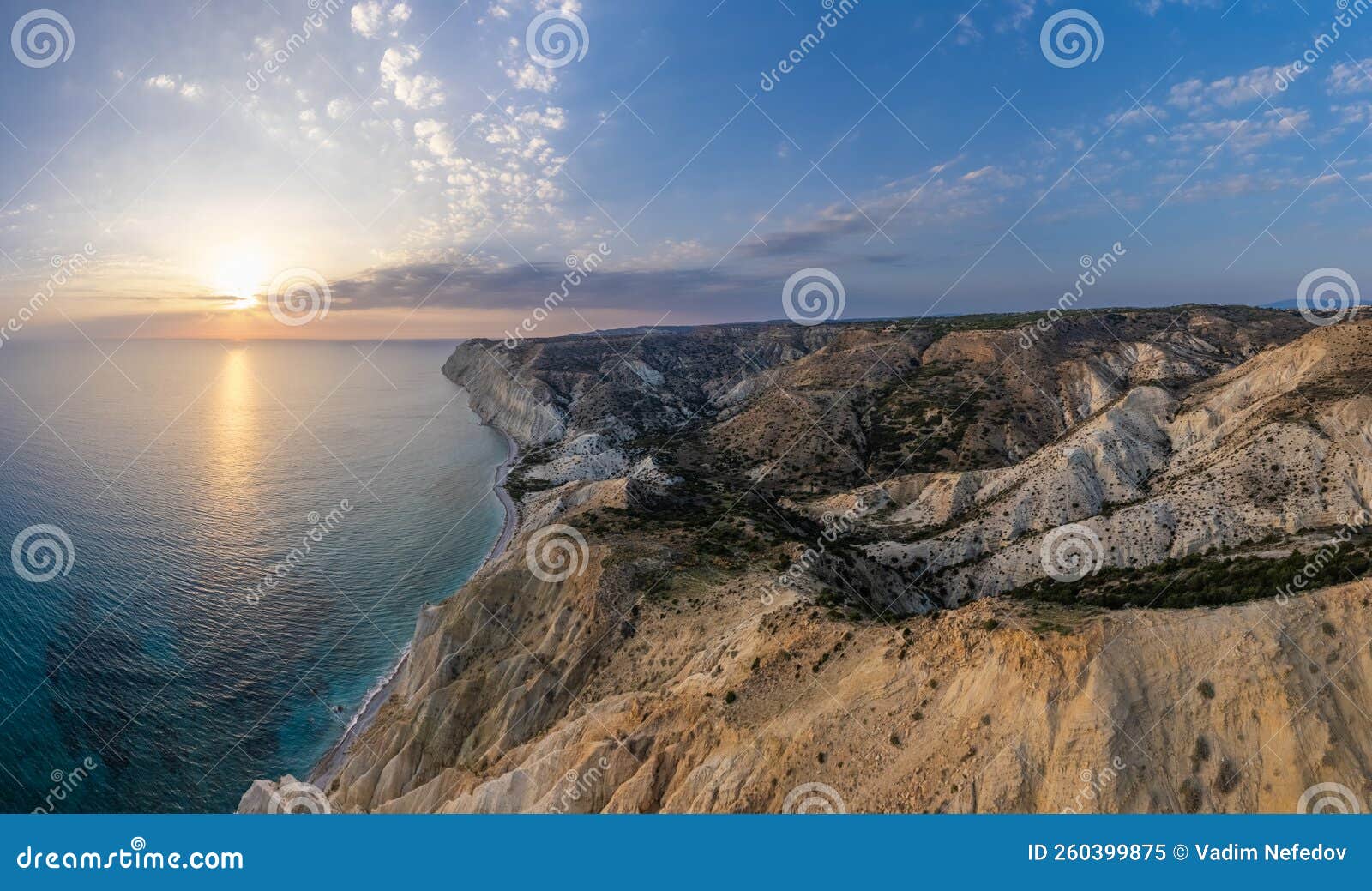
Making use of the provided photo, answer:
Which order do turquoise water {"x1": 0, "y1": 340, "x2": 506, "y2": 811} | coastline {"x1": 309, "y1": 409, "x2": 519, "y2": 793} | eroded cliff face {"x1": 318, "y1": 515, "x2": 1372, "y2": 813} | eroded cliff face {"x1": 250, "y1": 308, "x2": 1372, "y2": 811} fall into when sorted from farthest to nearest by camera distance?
turquoise water {"x1": 0, "y1": 340, "x2": 506, "y2": 811} → coastline {"x1": 309, "y1": 409, "x2": 519, "y2": 793} → eroded cliff face {"x1": 250, "y1": 308, "x2": 1372, "y2": 811} → eroded cliff face {"x1": 318, "y1": 515, "x2": 1372, "y2": 813}

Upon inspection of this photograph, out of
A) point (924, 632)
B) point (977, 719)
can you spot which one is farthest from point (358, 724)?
point (977, 719)

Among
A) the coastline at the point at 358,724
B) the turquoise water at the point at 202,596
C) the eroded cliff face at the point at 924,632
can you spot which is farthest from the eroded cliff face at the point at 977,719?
the turquoise water at the point at 202,596

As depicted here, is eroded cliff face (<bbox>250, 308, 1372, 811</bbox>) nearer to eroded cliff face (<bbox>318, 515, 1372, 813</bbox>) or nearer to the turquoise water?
eroded cliff face (<bbox>318, 515, 1372, 813</bbox>)

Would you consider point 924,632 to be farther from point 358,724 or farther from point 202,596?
point 202,596

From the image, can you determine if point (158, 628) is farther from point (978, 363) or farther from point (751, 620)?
point (978, 363)

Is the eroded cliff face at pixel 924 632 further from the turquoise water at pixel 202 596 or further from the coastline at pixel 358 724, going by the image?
the turquoise water at pixel 202 596

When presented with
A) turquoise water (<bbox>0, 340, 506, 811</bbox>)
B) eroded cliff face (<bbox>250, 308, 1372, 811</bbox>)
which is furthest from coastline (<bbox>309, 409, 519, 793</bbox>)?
eroded cliff face (<bbox>250, 308, 1372, 811</bbox>)
